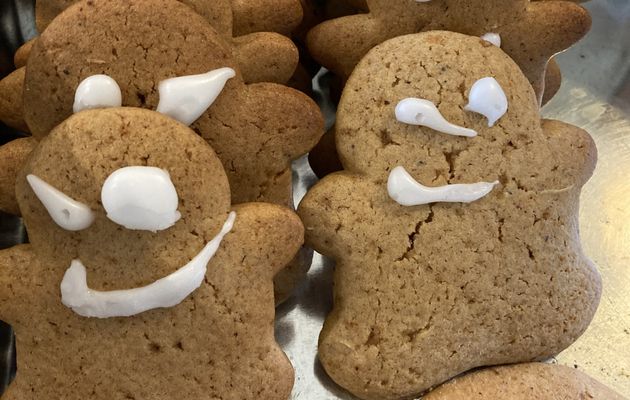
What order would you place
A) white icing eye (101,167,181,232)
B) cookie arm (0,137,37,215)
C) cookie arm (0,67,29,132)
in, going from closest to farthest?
white icing eye (101,167,181,232) → cookie arm (0,137,37,215) → cookie arm (0,67,29,132)

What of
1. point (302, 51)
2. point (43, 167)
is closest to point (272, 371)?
point (43, 167)

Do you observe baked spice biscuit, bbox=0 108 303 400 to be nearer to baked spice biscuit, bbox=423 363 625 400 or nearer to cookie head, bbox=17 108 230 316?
cookie head, bbox=17 108 230 316

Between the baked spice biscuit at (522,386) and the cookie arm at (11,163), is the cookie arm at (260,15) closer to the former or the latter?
the cookie arm at (11,163)

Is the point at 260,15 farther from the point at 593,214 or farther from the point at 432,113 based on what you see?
the point at 593,214

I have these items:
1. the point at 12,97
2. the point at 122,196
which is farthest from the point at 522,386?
the point at 12,97

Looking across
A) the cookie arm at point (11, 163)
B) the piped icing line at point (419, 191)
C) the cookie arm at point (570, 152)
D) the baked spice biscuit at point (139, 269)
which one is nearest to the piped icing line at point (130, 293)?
the baked spice biscuit at point (139, 269)

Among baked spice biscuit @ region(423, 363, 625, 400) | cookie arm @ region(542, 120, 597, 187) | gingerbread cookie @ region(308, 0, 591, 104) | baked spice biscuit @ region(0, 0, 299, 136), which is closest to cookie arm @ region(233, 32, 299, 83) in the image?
baked spice biscuit @ region(0, 0, 299, 136)
